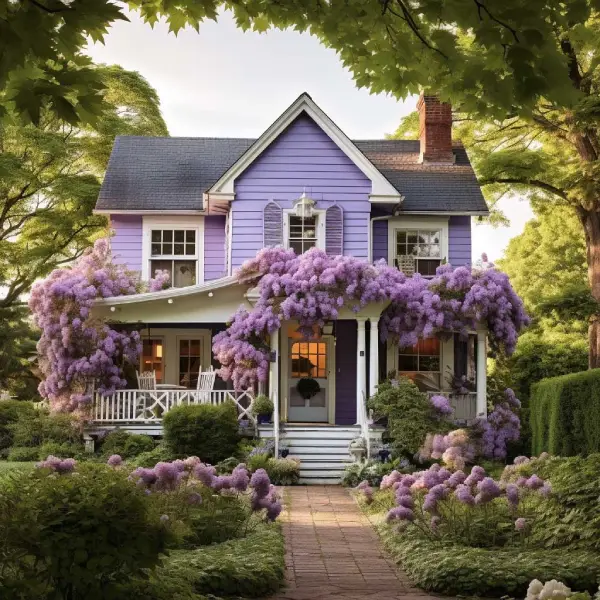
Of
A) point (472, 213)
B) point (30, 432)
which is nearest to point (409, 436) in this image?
point (472, 213)

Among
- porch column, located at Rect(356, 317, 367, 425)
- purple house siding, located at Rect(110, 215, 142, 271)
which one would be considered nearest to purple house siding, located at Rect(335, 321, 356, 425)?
porch column, located at Rect(356, 317, 367, 425)

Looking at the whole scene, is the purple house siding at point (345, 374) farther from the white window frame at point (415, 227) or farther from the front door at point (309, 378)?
the white window frame at point (415, 227)

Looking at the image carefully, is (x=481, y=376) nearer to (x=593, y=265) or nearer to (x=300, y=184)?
(x=593, y=265)

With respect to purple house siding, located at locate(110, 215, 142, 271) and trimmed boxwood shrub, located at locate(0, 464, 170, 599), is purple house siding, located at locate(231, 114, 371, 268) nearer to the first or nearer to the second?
purple house siding, located at locate(110, 215, 142, 271)

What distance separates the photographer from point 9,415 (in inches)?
901

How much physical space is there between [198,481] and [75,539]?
4910mm

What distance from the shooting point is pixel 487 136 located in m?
27.3

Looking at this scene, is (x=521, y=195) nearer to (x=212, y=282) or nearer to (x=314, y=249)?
(x=314, y=249)

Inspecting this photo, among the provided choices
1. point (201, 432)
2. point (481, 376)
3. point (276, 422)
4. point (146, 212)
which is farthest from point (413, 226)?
point (201, 432)

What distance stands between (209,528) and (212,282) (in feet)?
36.2

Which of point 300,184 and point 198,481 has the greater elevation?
point 300,184

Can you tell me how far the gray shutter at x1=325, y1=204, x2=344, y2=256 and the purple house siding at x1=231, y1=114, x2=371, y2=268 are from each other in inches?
4.3

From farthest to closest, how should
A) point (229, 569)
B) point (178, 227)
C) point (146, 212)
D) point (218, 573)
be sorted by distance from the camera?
1. point (178, 227)
2. point (146, 212)
3. point (229, 569)
4. point (218, 573)

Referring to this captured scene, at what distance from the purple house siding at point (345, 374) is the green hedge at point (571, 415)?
4466 mm
